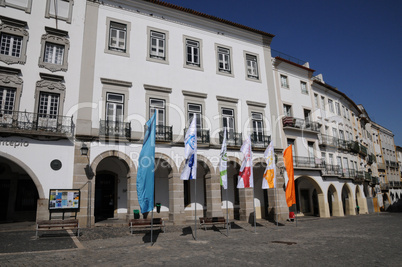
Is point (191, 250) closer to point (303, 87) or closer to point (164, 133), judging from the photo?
point (164, 133)

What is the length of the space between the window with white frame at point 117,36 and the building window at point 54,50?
2521 mm

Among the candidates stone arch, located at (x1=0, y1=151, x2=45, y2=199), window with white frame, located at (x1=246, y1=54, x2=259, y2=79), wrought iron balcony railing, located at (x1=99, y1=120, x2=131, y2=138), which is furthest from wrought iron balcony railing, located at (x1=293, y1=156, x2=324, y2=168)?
stone arch, located at (x1=0, y1=151, x2=45, y2=199)

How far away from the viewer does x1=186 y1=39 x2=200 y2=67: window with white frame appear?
64.8 feet

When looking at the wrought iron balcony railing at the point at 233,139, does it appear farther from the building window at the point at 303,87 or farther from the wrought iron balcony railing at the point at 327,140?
the wrought iron balcony railing at the point at 327,140

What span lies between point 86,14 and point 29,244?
12678mm

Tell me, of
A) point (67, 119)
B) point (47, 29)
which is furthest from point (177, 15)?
point (67, 119)

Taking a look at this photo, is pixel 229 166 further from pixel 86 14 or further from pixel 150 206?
pixel 86 14

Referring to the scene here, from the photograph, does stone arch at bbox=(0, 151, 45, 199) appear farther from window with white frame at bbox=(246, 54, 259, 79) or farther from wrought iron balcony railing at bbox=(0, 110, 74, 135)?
window with white frame at bbox=(246, 54, 259, 79)

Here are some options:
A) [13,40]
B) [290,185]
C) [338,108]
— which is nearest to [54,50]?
[13,40]

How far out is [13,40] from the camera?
14914 millimetres

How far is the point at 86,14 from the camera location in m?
16.8

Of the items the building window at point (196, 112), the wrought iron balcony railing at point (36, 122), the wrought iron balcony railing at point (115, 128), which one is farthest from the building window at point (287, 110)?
the wrought iron balcony railing at point (36, 122)

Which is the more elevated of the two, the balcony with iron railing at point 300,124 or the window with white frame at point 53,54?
the window with white frame at point 53,54

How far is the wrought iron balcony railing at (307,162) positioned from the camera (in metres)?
23.9
